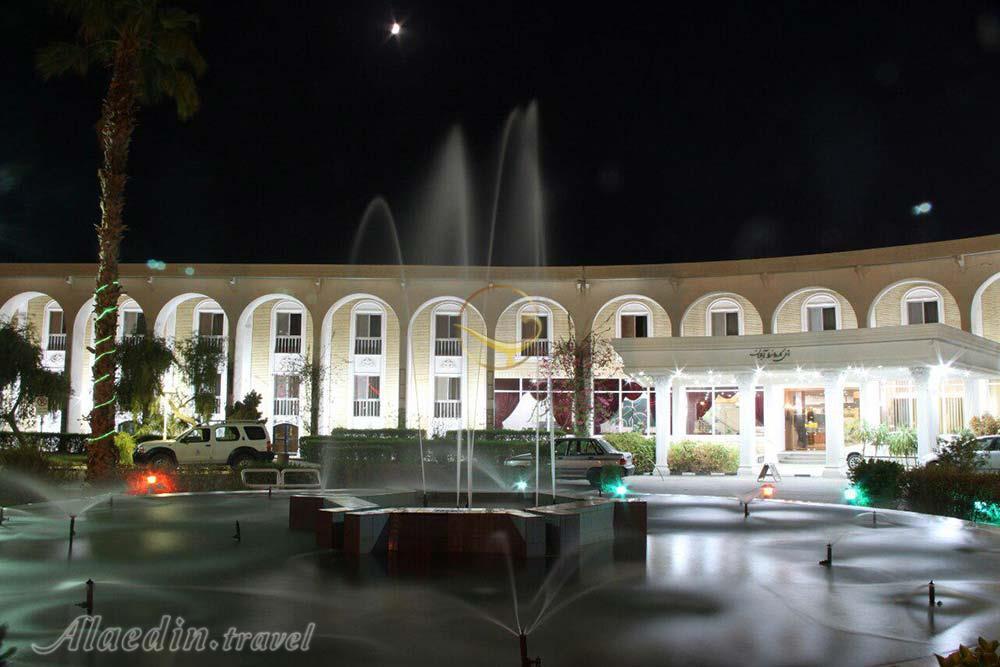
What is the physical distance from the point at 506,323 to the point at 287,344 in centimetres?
1044

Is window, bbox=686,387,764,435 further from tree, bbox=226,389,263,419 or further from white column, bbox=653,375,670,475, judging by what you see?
tree, bbox=226,389,263,419

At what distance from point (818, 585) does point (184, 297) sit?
1360 inches

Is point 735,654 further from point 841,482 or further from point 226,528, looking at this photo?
point 841,482

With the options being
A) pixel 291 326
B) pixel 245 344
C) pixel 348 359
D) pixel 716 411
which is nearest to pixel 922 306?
pixel 716 411

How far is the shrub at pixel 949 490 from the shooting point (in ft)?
50.3

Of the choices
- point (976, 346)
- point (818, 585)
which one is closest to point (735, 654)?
point (818, 585)

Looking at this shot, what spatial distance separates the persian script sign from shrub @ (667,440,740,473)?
4.70 m

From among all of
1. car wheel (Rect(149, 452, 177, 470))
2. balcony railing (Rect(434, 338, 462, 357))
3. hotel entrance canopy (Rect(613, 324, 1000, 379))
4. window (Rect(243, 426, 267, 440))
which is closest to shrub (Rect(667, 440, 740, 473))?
hotel entrance canopy (Rect(613, 324, 1000, 379))

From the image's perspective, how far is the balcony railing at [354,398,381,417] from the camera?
3962cm

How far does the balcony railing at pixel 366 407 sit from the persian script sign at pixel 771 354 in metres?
18.8

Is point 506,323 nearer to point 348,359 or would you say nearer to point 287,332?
point 348,359

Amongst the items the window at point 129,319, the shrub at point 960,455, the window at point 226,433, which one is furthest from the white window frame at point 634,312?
the window at point 129,319

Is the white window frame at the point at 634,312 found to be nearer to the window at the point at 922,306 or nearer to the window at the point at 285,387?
the window at the point at 922,306

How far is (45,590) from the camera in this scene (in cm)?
848
